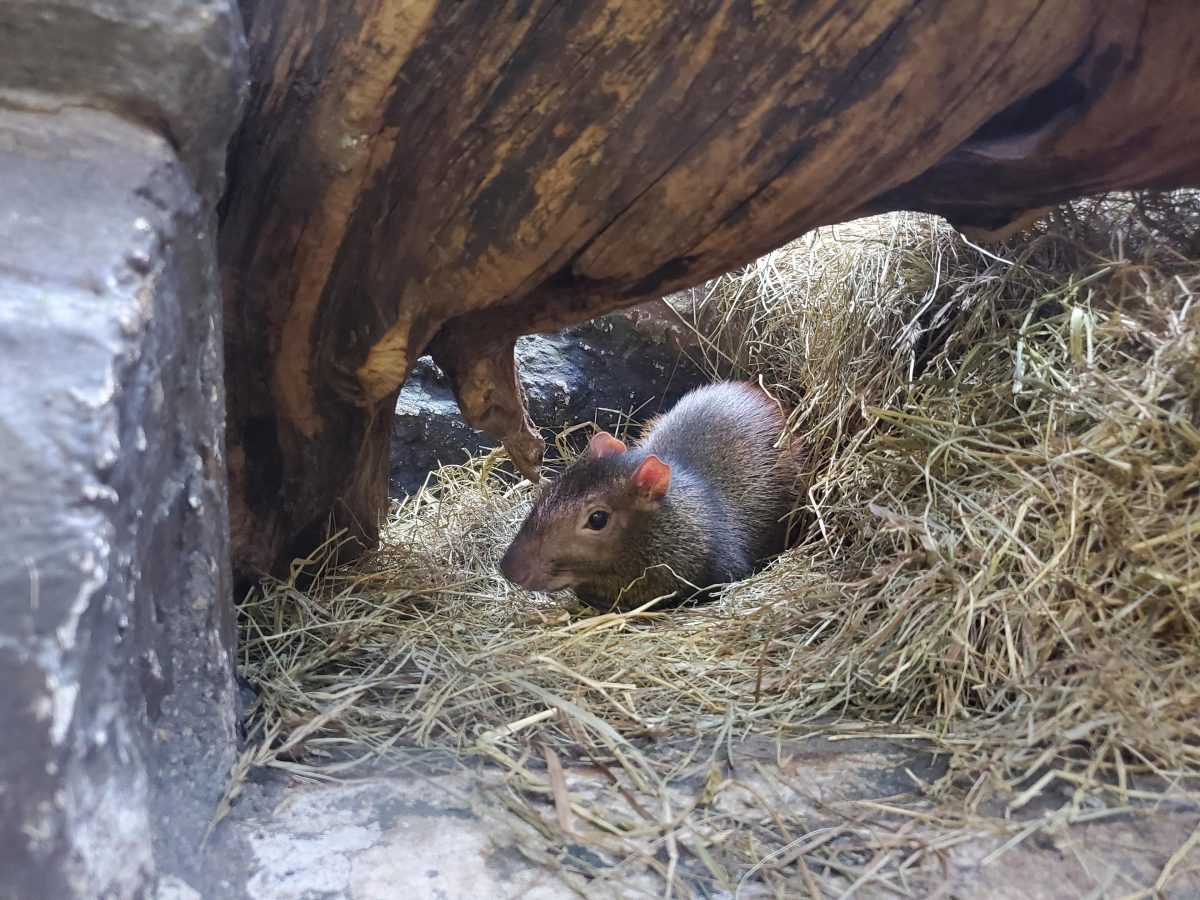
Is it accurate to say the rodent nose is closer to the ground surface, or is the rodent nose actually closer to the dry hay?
the dry hay

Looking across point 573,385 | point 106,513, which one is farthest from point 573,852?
point 573,385

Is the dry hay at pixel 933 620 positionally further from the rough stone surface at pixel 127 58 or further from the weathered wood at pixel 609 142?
the rough stone surface at pixel 127 58

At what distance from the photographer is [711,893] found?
1.79 meters

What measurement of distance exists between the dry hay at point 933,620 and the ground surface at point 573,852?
47 mm

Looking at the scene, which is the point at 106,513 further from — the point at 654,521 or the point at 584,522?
the point at 654,521

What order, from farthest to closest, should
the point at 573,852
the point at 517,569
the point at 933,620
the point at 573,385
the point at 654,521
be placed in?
the point at 573,385 < the point at 654,521 < the point at 517,569 < the point at 933,620 < the point at 573,852

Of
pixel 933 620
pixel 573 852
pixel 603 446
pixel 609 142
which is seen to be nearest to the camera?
pixel 573 852

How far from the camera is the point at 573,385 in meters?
5.95

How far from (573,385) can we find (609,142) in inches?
141

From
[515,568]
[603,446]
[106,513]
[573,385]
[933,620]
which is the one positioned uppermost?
[106,513]

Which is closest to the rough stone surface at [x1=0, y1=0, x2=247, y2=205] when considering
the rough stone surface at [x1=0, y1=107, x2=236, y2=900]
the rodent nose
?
the rough stone surface at [x1=0, y1=107, x2=236, y2=900]

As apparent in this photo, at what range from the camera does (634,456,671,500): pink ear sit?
432 cm

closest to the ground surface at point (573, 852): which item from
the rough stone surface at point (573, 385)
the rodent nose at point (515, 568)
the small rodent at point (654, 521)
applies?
the rodent nose at point (515, 568)

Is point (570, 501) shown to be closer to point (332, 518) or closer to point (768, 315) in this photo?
point (332, 518)
